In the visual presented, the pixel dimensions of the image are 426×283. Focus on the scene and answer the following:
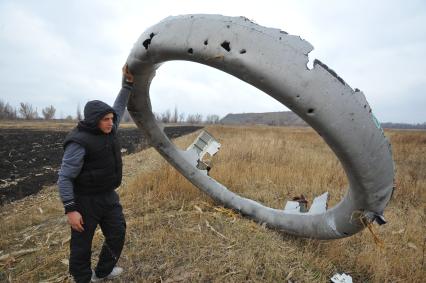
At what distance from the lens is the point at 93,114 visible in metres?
3.36

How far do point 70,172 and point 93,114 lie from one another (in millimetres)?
→ 565

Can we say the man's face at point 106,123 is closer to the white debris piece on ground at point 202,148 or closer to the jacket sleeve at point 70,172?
the jacket sleeve at point 70,172

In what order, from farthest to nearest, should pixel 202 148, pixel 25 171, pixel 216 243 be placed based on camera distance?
pixel 25 171 < pixel 202 148 < pixel 216 243

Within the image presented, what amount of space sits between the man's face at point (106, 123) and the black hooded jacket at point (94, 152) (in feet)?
0.11

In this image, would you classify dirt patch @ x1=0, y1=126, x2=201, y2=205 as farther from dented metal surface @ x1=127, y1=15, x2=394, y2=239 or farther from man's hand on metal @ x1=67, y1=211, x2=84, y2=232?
dented metal surface @ x1=127, y1=15, x2=394, y2=239

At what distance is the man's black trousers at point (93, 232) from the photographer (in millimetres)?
3434

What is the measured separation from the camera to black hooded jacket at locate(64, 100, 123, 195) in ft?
11.0

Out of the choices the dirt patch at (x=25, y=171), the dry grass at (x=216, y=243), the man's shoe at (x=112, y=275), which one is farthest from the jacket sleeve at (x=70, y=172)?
the dirt patch at (x=25, y=171)

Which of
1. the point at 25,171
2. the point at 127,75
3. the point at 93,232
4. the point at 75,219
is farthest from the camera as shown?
the point at 25,171

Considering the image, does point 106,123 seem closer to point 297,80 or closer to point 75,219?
point 75,219

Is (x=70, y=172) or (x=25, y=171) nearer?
(x=70, y=172)

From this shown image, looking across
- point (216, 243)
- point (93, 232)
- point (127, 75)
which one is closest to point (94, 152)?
point (93, 232)

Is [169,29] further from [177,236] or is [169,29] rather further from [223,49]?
[177,236]

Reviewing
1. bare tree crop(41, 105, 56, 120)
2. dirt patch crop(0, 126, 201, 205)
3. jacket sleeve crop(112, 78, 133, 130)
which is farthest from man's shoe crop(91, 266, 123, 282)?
bare tree crop(41, 105, 56, 120)
